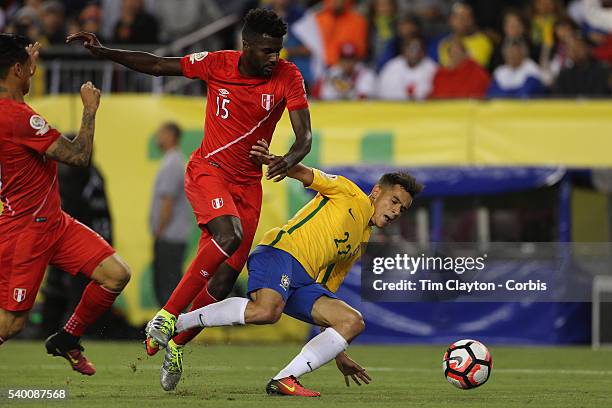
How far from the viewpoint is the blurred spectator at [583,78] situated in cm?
1700

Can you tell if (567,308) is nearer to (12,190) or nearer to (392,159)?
(392,159)

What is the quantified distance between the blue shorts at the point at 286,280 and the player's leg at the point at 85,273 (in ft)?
3.56

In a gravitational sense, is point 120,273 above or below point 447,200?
below

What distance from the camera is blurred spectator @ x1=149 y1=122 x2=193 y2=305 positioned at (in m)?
16.6

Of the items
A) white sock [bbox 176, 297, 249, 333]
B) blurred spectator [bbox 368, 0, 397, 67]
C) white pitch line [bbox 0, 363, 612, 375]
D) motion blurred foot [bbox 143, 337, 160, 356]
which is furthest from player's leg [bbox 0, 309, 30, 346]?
blurred spectator [bbox 368, 0, 397, 67]

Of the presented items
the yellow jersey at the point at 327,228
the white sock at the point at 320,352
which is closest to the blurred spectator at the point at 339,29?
the yellow jersey at the point at 327,228

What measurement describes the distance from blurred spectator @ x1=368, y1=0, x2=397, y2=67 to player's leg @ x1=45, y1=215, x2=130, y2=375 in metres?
9.53

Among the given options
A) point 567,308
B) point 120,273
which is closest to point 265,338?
point 567,308

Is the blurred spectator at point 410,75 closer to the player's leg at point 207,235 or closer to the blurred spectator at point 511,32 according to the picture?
the blurred spectator at point 511,32

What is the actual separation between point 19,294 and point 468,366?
3349 mm

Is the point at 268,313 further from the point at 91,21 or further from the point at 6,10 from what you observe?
the point at 6,10

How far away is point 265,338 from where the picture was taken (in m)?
16.8

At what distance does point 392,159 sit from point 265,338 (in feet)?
9.32

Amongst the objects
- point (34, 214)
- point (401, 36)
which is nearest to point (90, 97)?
point (34, 214)
